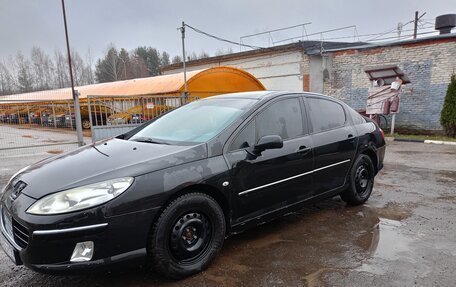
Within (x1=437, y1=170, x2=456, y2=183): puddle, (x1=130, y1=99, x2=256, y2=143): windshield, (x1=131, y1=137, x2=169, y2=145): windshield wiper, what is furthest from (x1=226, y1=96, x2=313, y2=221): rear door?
(x1=437, y1=170, x2=456, y2=183): puddle

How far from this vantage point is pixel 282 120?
12.1 feet

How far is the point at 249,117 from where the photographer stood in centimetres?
335

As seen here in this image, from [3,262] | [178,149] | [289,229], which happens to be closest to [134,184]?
[178,149]

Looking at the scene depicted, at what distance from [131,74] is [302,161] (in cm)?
5753

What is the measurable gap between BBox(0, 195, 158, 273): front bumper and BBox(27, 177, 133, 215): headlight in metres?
0.05

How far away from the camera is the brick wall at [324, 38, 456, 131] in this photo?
12.3m

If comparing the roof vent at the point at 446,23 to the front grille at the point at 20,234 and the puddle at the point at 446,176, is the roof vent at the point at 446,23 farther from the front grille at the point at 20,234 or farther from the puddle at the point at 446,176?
the front grille at the point at 20,234

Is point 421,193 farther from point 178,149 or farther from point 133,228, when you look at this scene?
point 133,228

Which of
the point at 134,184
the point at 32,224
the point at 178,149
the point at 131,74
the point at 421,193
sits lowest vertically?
the point at 421,193

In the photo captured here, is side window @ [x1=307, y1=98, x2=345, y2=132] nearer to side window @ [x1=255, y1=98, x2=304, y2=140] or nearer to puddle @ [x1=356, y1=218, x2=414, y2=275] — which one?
side window @ [x1=255, y1=98, x2=304, y2=140]

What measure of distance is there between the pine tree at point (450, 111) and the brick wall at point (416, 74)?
0.79m

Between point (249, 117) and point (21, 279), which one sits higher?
point (249, 117)

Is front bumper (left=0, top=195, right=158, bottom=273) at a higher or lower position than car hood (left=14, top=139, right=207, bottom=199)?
lower

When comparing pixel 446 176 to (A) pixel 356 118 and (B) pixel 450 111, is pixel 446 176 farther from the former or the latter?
(B) pixel 450 111
